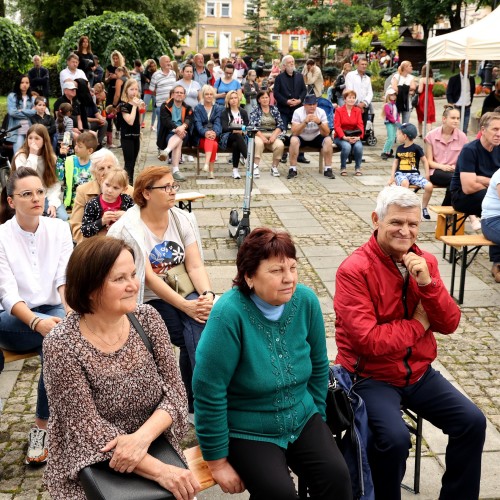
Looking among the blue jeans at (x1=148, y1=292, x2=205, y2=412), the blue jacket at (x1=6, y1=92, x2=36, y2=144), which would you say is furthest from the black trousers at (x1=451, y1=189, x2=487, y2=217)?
the blue jacket at (x1=6, y1=92, x2=36, y2=144)

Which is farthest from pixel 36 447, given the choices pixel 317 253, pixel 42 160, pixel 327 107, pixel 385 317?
pixel 327 107

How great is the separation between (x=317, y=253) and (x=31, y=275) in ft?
14.5

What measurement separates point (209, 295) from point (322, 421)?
1482 millimetres

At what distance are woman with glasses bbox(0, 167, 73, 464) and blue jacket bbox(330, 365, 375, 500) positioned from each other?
1.78 m

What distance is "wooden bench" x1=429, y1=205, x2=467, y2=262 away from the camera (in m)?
7.72

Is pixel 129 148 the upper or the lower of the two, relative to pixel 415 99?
lower

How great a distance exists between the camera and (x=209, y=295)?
14.9 feet

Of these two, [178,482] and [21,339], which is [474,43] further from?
[178,482]

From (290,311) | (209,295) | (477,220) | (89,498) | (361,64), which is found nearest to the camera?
(89,498)

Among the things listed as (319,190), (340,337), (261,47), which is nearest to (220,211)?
(319,190)

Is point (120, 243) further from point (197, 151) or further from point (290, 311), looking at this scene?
point (197, 151)

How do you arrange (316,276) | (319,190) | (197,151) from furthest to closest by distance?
(197,151) → (319,190) → (316,276)

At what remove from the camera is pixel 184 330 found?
4527 mm

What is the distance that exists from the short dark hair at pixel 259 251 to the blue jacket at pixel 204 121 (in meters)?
9.79
